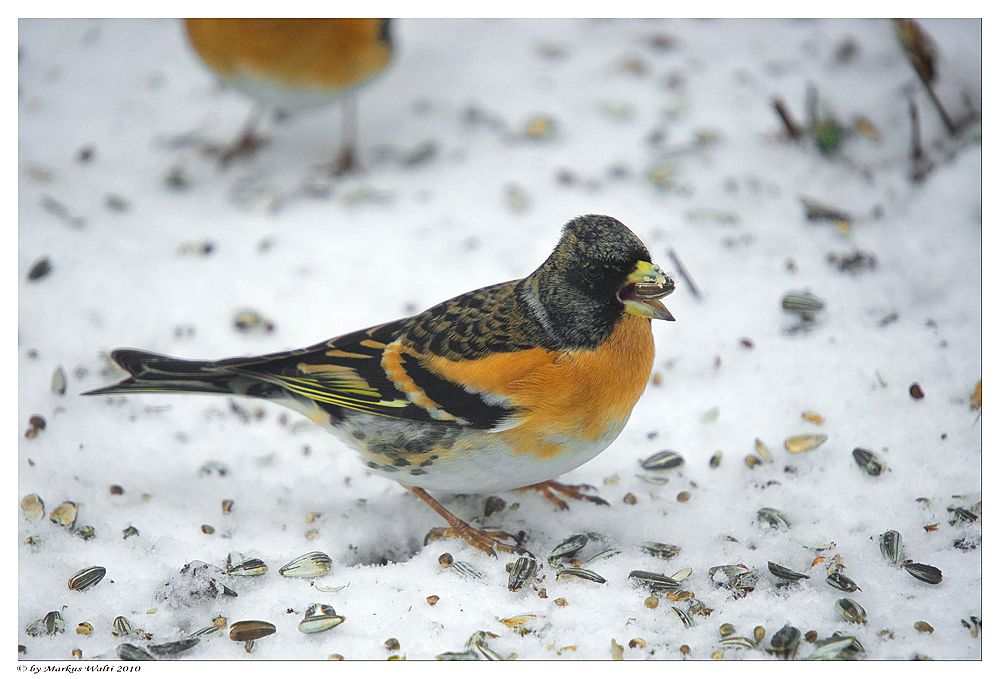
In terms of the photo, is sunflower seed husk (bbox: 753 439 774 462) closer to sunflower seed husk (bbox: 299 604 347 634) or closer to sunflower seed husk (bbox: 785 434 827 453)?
sunflower seed husk (bbox: 785 434 827 453)

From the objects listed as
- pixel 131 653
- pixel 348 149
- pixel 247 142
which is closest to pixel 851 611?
pixel 131 653

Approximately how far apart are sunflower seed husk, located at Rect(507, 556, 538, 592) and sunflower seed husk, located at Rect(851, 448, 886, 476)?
1.18 m

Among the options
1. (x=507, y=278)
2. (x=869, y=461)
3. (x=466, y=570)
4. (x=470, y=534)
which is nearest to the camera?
(x=466, y=570)

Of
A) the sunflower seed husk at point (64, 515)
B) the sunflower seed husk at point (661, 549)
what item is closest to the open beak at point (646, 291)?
the sunflower seed husk at point (661, 549)

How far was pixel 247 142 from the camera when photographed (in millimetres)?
4598

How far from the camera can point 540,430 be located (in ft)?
7.63

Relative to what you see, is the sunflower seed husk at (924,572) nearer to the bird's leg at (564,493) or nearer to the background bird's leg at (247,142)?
the bird's leg at (564,493)

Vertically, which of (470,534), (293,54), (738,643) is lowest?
(738,643)

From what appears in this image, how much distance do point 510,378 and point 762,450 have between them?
1.09m

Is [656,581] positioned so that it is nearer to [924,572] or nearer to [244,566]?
[924,572]

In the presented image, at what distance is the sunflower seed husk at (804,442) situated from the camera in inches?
112

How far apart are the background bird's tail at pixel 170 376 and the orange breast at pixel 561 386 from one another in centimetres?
89

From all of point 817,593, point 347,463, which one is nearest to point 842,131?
point 817,593

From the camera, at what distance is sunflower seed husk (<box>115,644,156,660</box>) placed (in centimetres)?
222
